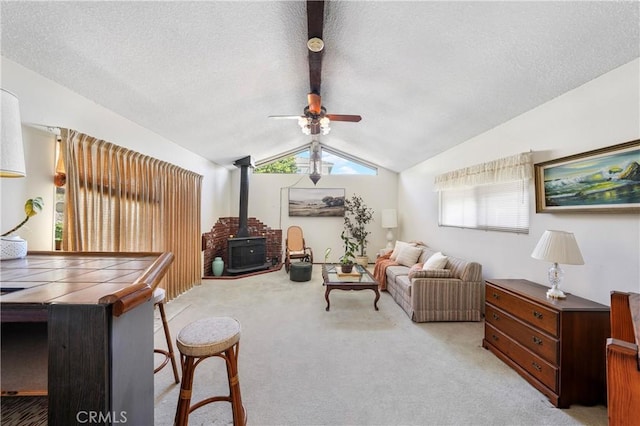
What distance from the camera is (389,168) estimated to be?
6.31 metres

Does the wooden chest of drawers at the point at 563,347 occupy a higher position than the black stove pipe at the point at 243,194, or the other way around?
the black stove pipe at the point at 243,194

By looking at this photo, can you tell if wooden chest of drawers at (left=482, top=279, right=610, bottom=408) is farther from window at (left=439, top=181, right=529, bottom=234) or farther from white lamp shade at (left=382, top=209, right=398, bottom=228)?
white lamp shade at (left=382, top=209, right=398, bottom=228)

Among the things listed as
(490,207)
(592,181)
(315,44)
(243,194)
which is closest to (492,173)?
(490,207)

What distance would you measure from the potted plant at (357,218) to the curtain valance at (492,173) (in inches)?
98.4

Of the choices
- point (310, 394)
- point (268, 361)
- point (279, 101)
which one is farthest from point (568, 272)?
point (279, 101)

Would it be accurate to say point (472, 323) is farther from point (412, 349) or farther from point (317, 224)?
point (317, 224)

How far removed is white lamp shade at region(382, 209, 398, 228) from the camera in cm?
587

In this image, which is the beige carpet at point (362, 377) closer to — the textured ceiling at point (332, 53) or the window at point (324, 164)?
the textured ceiling at point (332, 53)

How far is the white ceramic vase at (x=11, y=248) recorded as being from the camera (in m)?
1.29

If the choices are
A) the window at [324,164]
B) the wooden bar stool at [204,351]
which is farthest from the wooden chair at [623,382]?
the window at [324,164]

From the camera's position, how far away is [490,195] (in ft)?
10.3

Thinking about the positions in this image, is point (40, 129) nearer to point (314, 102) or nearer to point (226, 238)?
point (314, 102)

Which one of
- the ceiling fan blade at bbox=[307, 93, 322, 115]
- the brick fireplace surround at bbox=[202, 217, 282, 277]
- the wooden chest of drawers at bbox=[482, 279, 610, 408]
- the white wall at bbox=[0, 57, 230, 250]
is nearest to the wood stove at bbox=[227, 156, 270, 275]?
the brick fireplace surround at bbox=[202, 217, 282, 277]

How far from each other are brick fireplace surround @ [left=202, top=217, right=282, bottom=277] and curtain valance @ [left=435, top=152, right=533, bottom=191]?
407 cm
